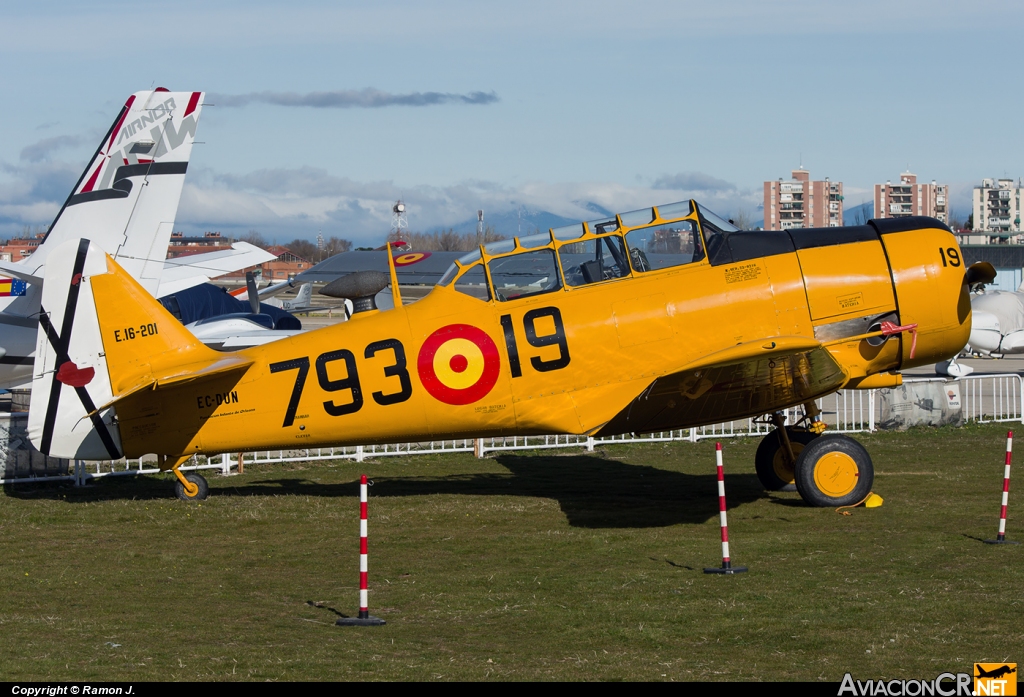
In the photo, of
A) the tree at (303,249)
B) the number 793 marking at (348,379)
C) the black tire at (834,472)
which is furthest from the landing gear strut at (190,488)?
the tree at (303,249)

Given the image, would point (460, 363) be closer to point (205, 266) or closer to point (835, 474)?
point (835, 474)

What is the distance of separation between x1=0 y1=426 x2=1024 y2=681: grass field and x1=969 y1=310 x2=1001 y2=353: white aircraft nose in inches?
617

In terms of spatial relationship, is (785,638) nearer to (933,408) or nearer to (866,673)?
(866,673)

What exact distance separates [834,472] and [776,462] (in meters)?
1.21

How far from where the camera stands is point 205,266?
17.6 metres

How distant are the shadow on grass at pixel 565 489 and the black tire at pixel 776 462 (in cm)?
22

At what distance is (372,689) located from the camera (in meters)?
4.99

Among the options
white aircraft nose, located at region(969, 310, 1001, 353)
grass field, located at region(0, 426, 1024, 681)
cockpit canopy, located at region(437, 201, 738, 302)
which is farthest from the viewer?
white aircraft nose, located at region(969, 310, 1001, 353)

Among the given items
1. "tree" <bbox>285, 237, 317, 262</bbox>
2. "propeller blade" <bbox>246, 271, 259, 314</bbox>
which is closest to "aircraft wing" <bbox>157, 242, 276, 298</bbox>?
"propeller blade" <bbox>246, 271, 259, 314</bbox>

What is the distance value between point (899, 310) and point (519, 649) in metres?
5.74

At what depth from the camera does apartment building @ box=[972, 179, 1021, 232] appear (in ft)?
532

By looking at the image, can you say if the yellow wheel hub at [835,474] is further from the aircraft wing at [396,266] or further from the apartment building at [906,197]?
the apartment building at [906,197]

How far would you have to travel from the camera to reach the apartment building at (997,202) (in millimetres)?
162250

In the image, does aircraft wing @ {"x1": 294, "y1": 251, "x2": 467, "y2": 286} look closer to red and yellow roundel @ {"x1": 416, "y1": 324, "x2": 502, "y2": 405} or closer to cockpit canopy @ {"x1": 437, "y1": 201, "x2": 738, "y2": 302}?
cockpit canopy @ {"x1": 437, "y1": 201, "x2": 738, "y2": 302}
